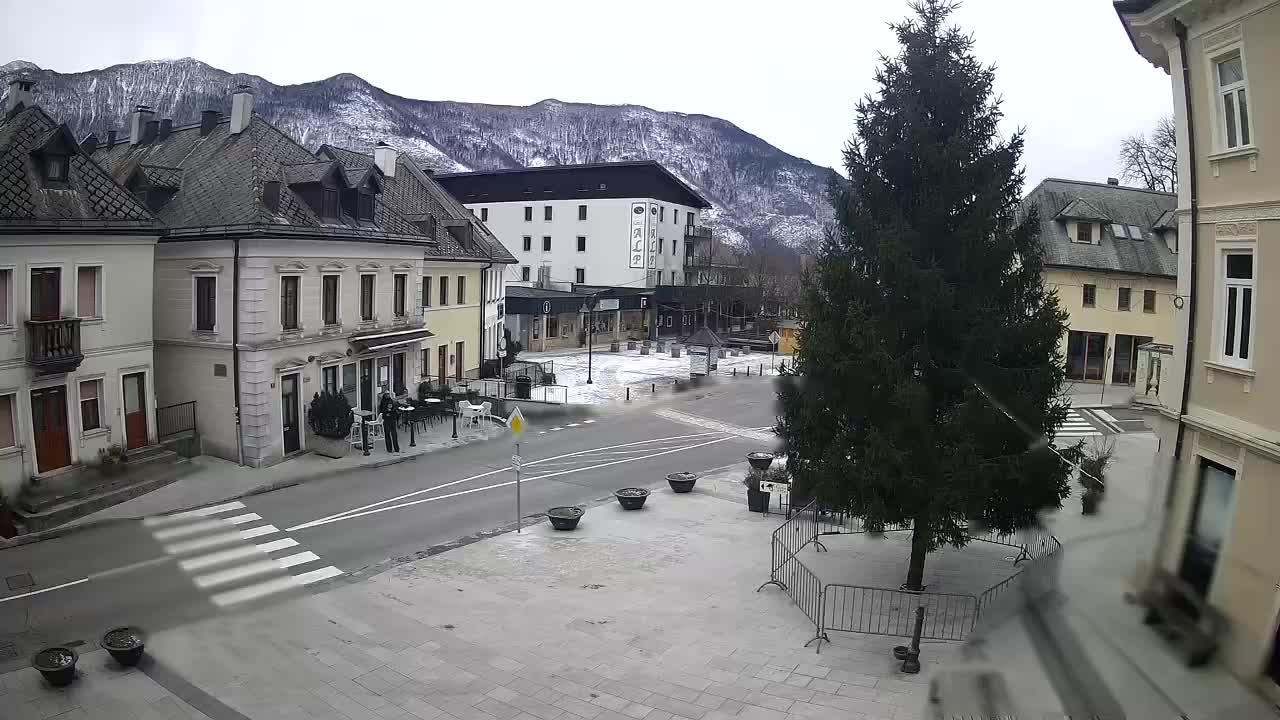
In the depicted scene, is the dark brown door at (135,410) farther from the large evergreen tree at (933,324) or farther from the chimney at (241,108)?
the large evergreen tree at (933,324)

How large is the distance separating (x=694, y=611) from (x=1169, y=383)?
7.00m

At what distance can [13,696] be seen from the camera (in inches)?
385

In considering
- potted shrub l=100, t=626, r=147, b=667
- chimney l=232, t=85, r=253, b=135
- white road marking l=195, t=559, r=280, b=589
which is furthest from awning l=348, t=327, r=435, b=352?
potted shrub l=100, t=626, r=147, b=667

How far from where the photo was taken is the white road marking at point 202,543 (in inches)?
612

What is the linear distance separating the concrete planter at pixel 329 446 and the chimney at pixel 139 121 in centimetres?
1288

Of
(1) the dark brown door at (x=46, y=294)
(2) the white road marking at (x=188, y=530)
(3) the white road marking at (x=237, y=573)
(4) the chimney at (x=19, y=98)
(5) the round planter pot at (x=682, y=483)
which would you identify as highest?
(4) the chimney at (x=19, y=98)

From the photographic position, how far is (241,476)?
67.9ft

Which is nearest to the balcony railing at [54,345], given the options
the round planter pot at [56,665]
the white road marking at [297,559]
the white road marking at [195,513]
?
the white road marking at [195,513]

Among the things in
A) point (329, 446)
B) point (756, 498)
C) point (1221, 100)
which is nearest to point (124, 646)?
point (756, 498)

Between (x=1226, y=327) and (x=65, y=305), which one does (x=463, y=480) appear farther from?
(x=1226, y=327)

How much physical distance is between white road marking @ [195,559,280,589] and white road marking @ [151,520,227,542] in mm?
2492

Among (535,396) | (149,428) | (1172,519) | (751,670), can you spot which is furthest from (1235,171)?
(535,396)

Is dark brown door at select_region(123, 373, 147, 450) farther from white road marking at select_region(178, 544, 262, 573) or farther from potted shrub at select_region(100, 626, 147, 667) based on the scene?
potted shrub at select_region(100, 626, 147, 667)

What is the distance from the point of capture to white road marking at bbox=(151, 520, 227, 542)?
1630 centimetres
